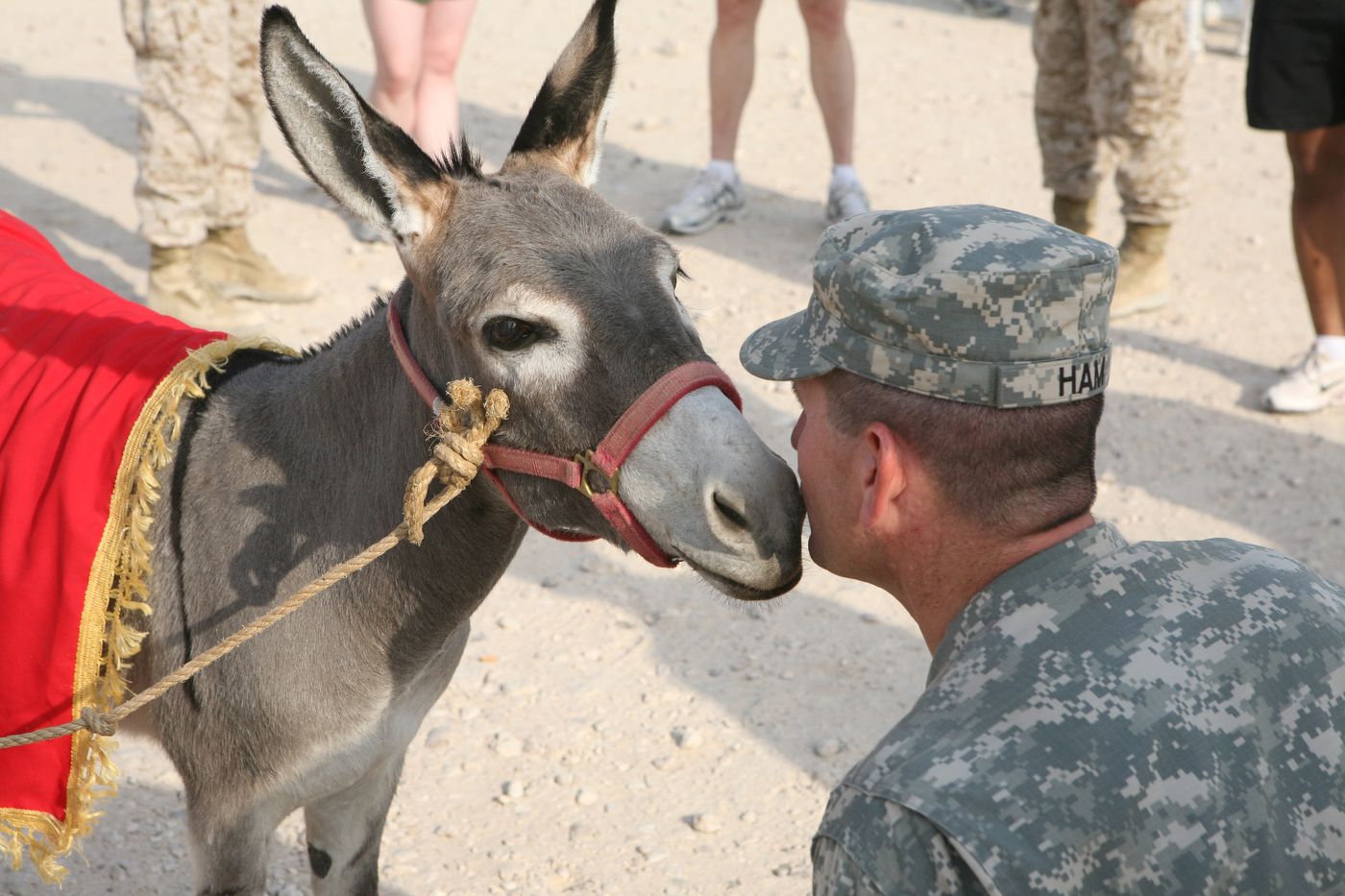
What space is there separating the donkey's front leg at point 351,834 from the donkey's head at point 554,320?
3.49 feet

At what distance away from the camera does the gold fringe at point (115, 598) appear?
2684 millimetres

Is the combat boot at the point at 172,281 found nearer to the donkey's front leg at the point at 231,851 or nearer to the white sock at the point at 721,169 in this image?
the white sock at the point at 721,169

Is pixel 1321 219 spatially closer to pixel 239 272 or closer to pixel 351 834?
pixel 351 834

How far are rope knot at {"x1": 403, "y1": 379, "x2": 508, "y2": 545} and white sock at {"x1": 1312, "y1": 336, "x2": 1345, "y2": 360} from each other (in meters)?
5.12

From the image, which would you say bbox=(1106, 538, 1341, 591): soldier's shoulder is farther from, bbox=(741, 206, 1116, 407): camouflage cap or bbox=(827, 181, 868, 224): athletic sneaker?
bbox=(827, 181, 868, 224): athletic sneaker

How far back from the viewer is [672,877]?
3779 mm

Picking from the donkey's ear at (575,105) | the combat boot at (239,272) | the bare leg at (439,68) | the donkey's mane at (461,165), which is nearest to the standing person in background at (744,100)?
the bare leg at (439,68)

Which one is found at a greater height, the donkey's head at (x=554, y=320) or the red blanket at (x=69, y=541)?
the donkey's head at (x=554, y=320)

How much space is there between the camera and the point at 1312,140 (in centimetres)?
594

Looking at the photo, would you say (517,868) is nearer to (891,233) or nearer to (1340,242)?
(891,233)

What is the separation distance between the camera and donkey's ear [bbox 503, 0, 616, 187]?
2.90 meters

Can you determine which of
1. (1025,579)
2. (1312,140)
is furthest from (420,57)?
(1025,579)

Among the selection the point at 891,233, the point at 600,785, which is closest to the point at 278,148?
the point at 600,785

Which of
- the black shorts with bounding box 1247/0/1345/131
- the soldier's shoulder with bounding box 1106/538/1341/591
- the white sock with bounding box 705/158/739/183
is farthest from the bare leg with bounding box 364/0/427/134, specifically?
the soldier's shoulder with bounding box 1106/538/1341/591
